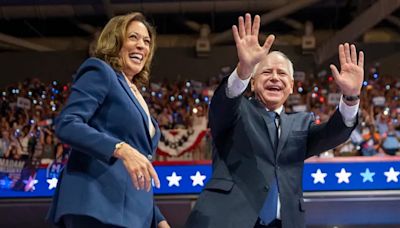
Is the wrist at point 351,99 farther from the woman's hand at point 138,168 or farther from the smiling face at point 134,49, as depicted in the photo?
the woman's hand at point 138,168

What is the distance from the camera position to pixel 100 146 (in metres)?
1.54

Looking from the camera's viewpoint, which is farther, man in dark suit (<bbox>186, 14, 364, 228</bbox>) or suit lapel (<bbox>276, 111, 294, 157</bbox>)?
suit lapel (<bbox>276, 111, 294, 157</bbox>)

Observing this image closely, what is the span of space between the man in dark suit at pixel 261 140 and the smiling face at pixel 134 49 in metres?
0.28

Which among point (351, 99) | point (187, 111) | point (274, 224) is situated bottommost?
point (187, 111)

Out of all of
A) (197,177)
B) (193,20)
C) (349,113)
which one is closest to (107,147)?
(349,113)

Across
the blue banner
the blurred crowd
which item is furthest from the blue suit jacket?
the blurred crowd

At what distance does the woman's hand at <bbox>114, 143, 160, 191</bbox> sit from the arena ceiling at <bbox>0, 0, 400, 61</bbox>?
30.1 feet

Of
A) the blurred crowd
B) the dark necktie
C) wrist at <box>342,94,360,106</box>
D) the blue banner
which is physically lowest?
the blue banner

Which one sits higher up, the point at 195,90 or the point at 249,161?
the point at 249,161

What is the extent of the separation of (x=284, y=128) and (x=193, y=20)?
1134cm

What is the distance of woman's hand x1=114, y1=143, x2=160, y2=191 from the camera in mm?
1493

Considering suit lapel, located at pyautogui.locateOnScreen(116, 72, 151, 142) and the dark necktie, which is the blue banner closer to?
the dark necktie

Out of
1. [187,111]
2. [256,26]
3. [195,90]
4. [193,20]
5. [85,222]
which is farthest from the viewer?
[193,20]

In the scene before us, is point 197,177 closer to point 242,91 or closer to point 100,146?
point 242,91
